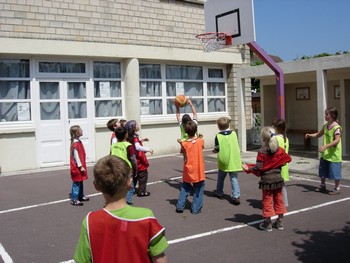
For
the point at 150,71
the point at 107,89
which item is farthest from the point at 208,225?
the point at 150,71

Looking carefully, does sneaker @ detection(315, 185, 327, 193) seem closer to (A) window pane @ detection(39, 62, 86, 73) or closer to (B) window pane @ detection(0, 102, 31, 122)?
(A) window pane @ detection(39, 62, 86, 73)

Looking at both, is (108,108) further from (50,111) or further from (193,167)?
(193,167)

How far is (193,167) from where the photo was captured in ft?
22.2

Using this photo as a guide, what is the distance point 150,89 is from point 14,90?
14.9 feet

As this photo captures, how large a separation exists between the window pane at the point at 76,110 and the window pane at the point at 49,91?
52cm

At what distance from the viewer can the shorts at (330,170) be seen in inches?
316

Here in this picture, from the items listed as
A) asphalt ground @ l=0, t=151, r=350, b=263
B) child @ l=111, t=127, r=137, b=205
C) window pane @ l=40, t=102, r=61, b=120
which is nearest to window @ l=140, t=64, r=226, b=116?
window pane @ l=40, t=102, r=61, b=120

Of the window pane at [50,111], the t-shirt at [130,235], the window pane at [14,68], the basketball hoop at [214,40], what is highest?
the basketball hoop at [214,40]

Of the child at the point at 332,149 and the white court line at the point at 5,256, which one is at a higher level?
the child at the point at 332,149

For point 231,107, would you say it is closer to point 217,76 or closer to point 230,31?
point 217,76

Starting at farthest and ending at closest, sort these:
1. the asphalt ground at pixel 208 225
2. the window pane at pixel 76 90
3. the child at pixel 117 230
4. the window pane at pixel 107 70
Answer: the window pane at pixel 107 70 < the window pane at pixel 76 90 < the asphalt ground at pixel 208 225 < the child at pixel 117 230

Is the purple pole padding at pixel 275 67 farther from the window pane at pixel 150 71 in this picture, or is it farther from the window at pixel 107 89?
the window at pixel 107 89

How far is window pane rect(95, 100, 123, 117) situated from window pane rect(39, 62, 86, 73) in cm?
119

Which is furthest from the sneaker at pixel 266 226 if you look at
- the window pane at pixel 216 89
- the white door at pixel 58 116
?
the window pane at pixel 216 89
